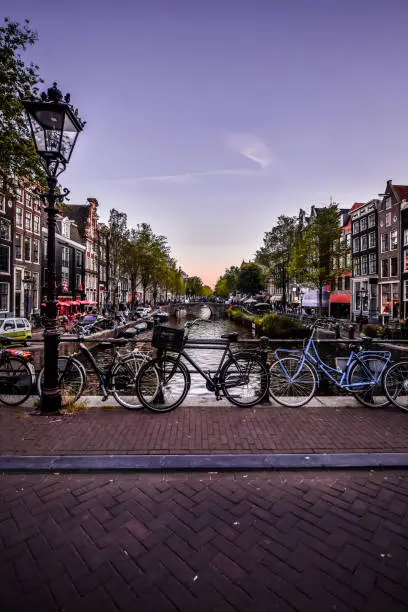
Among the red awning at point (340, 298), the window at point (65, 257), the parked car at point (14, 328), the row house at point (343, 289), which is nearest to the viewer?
the parked car at point (14, 328)

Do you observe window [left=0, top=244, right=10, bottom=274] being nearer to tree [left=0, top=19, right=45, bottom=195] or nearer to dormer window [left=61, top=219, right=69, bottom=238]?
dormer window [left=61, top=219, right=69, bottom=238]

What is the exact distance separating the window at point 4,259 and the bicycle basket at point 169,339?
106ft

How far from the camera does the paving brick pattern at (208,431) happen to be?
4293 millimetres

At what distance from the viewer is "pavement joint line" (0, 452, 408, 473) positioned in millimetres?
3809

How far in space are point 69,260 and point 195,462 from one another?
1974 inches

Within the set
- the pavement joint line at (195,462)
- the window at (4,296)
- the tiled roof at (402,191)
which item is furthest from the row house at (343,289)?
the pavement joint line at (195,462)

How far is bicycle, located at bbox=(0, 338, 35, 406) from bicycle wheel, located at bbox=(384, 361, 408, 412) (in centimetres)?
613

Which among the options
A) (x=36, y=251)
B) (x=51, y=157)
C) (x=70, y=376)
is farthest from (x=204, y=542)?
(x=36, y=251)

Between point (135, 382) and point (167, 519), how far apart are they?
9.64ft

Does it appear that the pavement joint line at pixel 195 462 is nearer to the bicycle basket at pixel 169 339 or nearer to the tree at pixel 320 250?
the bicycle basket at pixel 169 339

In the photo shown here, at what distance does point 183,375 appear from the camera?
5.64 meters

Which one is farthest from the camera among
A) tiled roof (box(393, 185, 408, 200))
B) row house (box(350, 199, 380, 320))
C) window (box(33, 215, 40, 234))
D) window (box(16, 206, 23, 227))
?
row house (box(350, 199, 380, 320))

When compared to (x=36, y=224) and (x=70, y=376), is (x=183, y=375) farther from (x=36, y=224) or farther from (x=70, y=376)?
(x=36, y=224)

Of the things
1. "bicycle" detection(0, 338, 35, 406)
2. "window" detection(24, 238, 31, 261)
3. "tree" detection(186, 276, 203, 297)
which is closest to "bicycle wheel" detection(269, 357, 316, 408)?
"bicycle" detection(0, 338, 35, 406)
